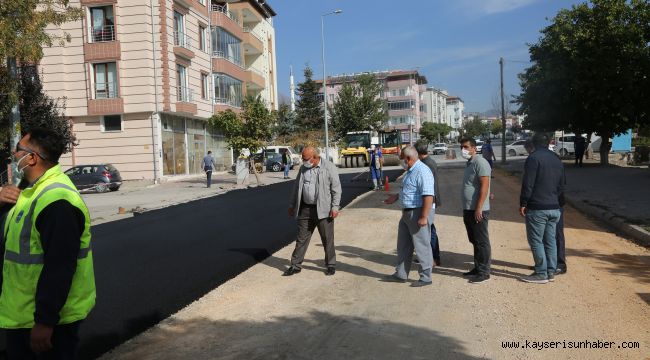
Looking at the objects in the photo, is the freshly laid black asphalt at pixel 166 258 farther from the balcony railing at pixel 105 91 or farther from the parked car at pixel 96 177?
the balcony railing at pixel 105 91

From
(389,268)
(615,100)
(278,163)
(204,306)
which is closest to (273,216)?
(389,268)

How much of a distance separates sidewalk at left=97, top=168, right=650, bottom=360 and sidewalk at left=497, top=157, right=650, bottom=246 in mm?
1841

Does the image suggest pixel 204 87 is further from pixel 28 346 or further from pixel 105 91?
pixel 28 346

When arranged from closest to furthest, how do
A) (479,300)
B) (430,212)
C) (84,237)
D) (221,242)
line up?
(84,237)
(479,300)
(430,212)
(221,242)

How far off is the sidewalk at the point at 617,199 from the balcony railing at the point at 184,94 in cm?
2274

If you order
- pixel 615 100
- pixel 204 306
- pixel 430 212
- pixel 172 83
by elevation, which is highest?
pixel 172 83

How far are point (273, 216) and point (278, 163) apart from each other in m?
27.3

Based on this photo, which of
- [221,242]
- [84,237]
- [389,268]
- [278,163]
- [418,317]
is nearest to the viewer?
[84,237]

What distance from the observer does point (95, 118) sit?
31875mm

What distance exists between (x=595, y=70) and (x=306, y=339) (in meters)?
23.1

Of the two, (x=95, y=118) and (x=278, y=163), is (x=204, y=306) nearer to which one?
(x=95, y=118)

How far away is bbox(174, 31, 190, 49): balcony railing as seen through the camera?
110 ft

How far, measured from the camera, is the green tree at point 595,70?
22.8 metres

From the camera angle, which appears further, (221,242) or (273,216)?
(273,216)
